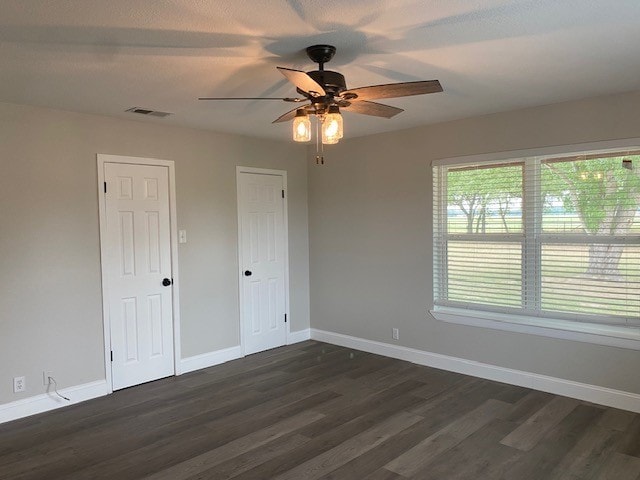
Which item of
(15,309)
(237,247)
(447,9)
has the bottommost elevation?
(15,309)

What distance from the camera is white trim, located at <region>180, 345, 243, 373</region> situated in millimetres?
4824

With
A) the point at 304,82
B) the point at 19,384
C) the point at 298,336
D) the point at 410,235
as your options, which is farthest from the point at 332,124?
the point at 298,336

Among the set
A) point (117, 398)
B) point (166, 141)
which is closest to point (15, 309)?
point (117, 398)

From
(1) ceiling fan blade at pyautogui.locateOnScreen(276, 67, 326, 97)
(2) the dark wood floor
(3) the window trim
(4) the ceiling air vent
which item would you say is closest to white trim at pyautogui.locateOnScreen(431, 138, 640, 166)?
(3) the window trim

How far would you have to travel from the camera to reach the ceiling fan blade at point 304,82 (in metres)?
2.29

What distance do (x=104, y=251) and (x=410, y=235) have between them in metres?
2.95

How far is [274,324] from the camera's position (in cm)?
566

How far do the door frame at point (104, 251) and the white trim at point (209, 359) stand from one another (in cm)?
9

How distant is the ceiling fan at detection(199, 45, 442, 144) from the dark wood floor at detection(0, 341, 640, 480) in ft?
6.67

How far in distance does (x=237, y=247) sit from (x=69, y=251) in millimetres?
1733

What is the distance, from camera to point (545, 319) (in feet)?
13.6

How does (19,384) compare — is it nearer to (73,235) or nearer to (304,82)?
(73,235)

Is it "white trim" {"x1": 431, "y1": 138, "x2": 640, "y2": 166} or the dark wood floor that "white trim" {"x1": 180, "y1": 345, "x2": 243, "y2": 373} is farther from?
"white trim" {"x1": 431, "y1": 138, "x2": 640, "y2": 166}

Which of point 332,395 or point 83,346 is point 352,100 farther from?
point 83,346
